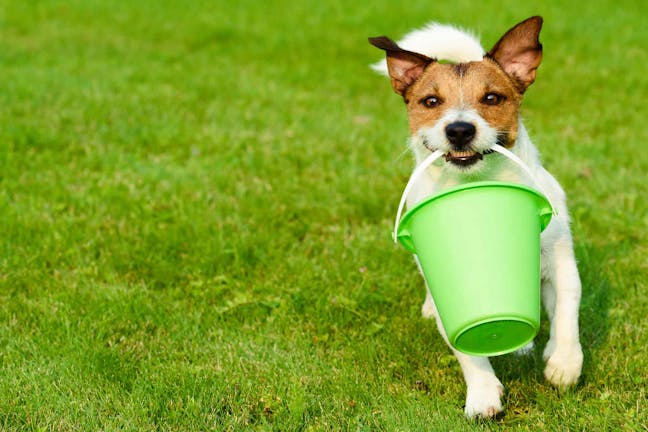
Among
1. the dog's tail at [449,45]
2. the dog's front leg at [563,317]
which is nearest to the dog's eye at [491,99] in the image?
the dog's tail at [449,45]

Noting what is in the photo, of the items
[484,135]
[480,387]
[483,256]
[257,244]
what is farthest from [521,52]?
[257,244]

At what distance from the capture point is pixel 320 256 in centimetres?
539

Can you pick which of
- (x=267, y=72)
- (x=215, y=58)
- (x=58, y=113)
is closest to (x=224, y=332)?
(x=58, y=113)

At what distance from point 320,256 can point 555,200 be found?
1.73 m

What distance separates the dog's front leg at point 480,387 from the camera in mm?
3652

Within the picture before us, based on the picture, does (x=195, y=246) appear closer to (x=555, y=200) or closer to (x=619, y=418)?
(x=555, y=200)

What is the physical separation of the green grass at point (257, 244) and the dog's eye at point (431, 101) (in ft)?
3.60

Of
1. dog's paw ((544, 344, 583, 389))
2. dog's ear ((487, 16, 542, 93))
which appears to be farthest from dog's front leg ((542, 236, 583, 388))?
dog's ear ((487, 16, 542, 93))

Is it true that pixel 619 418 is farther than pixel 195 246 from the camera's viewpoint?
No

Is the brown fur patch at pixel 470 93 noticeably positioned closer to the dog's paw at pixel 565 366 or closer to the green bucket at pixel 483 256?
the green bucket at pixel 483 256

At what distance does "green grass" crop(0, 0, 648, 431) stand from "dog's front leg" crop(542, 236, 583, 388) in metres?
0.12

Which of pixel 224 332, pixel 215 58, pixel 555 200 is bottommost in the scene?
pixel 215 58

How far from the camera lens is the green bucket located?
3207 millimetres

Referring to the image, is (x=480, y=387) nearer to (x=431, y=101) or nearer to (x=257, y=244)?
(x=431, y=101)
